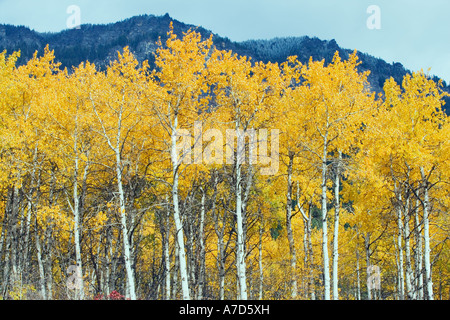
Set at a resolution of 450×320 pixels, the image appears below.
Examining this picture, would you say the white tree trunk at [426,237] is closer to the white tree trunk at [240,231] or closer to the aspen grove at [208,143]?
the aspen grove at [208,143]

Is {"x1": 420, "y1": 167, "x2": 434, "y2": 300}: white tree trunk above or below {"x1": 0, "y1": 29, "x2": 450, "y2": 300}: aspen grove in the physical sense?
below

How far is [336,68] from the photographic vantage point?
42.9ft

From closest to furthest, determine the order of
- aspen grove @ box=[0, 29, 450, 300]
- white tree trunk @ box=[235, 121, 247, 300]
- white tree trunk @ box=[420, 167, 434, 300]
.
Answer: white tree trunk @ box=[235, 121, 247, 300] < white tree trunk @ box=[420, 167, 434, 300] < aspen grove @ box=[0, 29, 450, 300]

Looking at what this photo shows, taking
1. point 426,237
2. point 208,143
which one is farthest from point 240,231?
point 426,237

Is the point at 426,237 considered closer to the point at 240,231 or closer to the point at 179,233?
the point at 240,231

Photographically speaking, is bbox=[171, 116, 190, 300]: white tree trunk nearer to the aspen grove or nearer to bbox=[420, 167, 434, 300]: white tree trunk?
the aspen grove

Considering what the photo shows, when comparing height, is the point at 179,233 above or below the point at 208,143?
below

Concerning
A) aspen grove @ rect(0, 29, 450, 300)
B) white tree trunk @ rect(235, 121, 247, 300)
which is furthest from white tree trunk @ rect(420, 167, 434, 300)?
white tree trunk @ rect(235, 121, 247, 300)

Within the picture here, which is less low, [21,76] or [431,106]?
[21,76]

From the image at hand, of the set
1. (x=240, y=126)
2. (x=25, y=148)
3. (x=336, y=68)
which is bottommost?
(x=25, y=148)

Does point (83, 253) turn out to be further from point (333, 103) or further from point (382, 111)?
point (382, 111)

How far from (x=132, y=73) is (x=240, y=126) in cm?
423

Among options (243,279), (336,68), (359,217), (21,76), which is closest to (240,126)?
(336,68)
